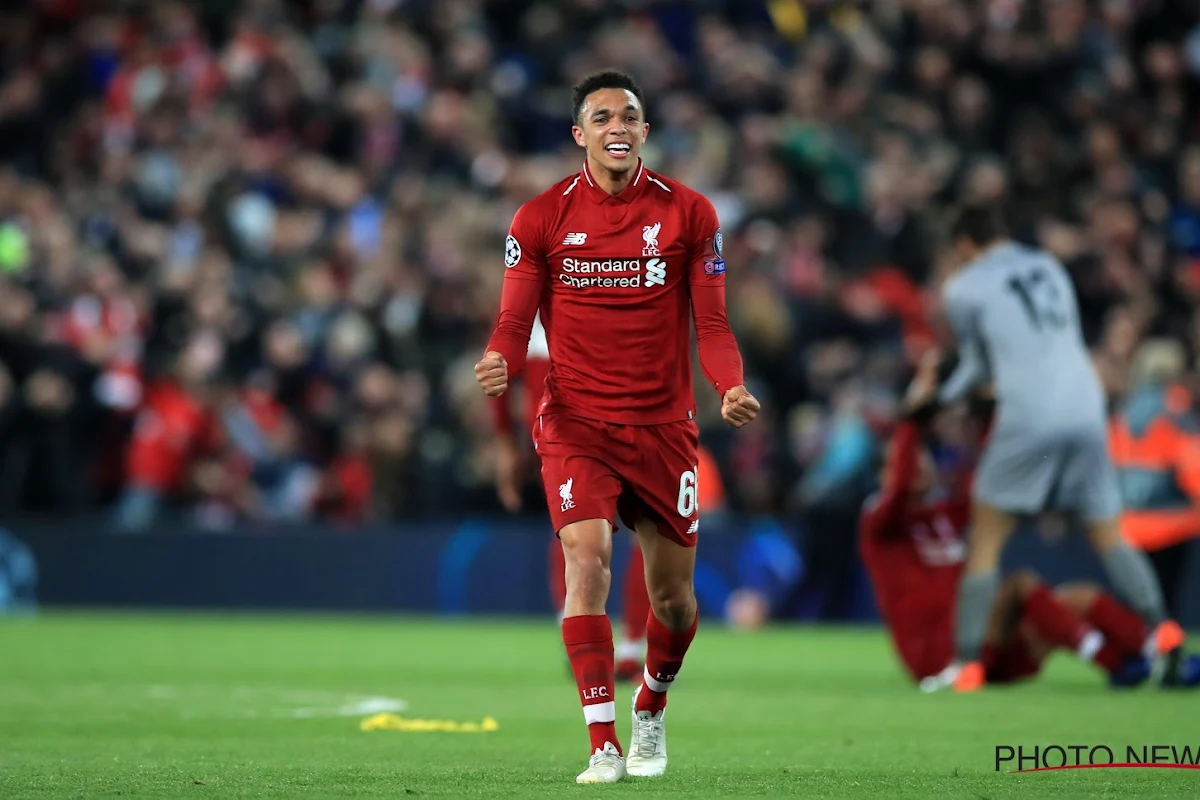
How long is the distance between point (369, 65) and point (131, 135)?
266cm

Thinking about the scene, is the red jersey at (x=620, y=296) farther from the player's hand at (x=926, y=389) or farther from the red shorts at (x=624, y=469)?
the player's hand at (x=926, y=389)

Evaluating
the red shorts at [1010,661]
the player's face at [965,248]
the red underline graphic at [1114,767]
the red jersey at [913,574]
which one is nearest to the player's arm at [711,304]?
the red underline graphic at [1114,767]

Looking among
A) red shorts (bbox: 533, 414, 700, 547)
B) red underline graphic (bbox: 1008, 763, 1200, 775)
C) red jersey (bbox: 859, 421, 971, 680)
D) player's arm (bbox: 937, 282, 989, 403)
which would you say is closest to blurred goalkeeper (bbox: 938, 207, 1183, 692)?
player's arm (bbox: 937, 282, 989, 403)

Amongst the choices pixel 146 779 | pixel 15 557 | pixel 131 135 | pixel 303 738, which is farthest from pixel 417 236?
pixel 146 779

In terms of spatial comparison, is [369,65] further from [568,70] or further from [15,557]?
[15,557]

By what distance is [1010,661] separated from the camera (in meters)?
10.3

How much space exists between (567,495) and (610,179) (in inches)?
44.8

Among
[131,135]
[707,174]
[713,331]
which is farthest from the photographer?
[131,135]

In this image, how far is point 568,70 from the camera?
67.7 ft

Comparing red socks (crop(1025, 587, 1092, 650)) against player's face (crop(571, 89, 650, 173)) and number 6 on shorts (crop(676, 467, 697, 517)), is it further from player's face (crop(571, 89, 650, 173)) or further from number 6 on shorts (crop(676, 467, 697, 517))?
player's face (crop(571, 89, 650, 173))

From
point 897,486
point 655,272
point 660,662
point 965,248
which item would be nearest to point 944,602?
point 897,486

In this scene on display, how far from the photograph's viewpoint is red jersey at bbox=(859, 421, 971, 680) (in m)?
10.7

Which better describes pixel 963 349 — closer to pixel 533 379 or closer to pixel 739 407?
pixel 533 379

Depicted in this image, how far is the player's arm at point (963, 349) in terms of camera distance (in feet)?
33.7
